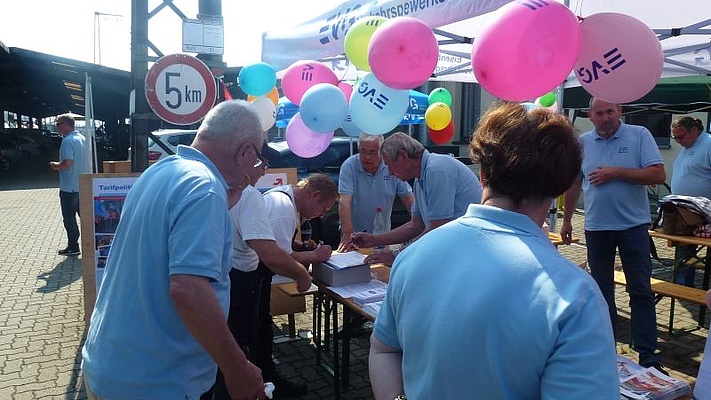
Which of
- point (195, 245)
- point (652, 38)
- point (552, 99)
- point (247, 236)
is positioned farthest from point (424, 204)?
point (552, 99)

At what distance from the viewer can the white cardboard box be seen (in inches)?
125

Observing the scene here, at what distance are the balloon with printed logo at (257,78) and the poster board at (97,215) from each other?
5.31 feet

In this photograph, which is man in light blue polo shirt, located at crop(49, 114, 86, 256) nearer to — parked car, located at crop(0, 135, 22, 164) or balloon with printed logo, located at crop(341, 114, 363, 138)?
balloon with printed logo, located at crop(341, 114, 363, 138)

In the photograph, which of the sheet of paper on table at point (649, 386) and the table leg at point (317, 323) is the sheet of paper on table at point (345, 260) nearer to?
the table leg at point (317, 323)

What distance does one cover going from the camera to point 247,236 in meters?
2.68

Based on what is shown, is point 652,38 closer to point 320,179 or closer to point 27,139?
point 320,179

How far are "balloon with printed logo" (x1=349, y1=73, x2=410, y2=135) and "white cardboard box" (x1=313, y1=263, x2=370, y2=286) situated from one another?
58.5 inches

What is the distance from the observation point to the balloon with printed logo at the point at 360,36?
3967 mm

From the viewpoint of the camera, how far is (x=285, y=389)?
11.5ft

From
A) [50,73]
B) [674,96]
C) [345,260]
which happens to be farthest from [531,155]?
[50,73]

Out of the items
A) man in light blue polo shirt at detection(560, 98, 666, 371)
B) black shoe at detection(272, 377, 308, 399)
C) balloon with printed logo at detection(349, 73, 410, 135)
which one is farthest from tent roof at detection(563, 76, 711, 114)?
black shoe at detection(272, 377, 308, 399)

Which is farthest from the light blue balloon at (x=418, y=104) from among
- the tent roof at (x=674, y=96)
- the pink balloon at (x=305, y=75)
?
the pink balloon at (x=305, y=75)

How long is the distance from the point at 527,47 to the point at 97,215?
3332mm

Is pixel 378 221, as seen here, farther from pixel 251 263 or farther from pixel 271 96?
pixel 271 96
